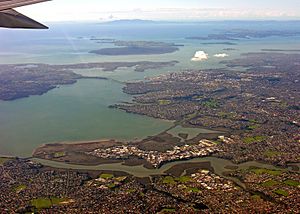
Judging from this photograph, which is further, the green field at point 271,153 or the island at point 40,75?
the island at point 40,75

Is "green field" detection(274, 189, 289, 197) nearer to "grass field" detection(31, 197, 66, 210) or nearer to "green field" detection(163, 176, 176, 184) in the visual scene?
"green field" detection(163, 176, 176, 184)

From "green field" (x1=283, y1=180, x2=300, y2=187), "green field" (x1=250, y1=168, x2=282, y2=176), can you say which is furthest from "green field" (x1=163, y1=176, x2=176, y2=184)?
"green field" (x1=283, y1=180, x2=300, y2=187)

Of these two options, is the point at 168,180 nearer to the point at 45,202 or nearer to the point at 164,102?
the point at 45,202

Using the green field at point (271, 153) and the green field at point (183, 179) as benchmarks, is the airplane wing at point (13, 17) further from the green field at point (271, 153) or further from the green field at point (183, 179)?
the green field at point (271, 153)

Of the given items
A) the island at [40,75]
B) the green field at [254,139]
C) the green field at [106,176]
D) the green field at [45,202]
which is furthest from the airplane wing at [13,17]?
the island at [40,75]

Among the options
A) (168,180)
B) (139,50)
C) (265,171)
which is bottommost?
(168,180)

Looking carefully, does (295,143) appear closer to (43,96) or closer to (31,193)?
(31,193)

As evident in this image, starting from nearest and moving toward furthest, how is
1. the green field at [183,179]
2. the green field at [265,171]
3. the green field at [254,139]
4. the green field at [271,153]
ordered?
the green field at [183,179] → the green field at [265,171] → the green field at [271,153] → the green field at [254,139]

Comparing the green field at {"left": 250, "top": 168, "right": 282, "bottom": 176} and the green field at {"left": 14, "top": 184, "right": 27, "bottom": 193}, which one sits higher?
the green field at {"left": 250, "top": 168, "right": 282, "bottom": 176}

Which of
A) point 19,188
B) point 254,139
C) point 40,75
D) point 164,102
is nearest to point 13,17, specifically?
point 19,188
